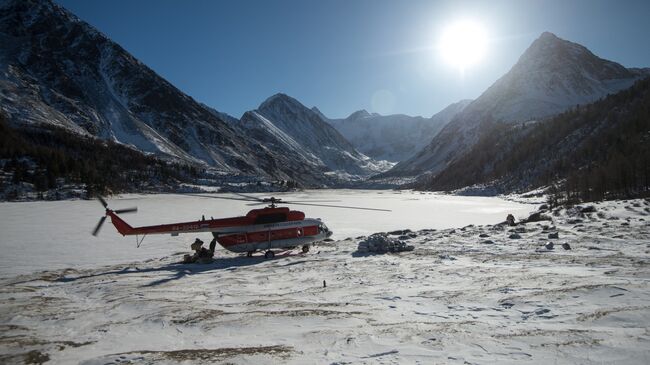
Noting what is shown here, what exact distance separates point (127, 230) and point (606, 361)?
21578mm

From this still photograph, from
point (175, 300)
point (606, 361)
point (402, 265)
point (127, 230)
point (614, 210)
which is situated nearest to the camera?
point (606, 361)

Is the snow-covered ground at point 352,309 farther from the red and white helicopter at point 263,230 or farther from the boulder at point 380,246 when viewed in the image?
the red and white helicopter at point 263,230

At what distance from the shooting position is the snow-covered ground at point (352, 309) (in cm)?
775

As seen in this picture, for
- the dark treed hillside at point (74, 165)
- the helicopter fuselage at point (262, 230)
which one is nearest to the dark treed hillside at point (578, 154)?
the helicopter fuselage at point (262, 230)

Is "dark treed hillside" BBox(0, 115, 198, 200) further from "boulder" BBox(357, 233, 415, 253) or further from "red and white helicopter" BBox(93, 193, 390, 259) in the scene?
"boulder" BBox(357, 233, 415, 253)

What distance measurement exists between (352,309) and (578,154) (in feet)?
417

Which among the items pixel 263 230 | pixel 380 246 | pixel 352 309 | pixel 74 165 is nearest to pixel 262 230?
pixel 263 230

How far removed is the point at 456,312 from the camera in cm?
1027

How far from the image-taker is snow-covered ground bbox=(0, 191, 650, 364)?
7.75m

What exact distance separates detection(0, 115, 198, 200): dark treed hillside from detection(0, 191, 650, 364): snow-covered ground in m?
81.0

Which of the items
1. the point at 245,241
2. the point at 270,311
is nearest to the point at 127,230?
the point at 245,241

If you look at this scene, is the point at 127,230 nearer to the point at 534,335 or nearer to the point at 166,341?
the point at 166,341

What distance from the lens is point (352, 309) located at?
1101 cm

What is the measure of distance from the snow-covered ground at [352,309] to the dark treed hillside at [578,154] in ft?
173
